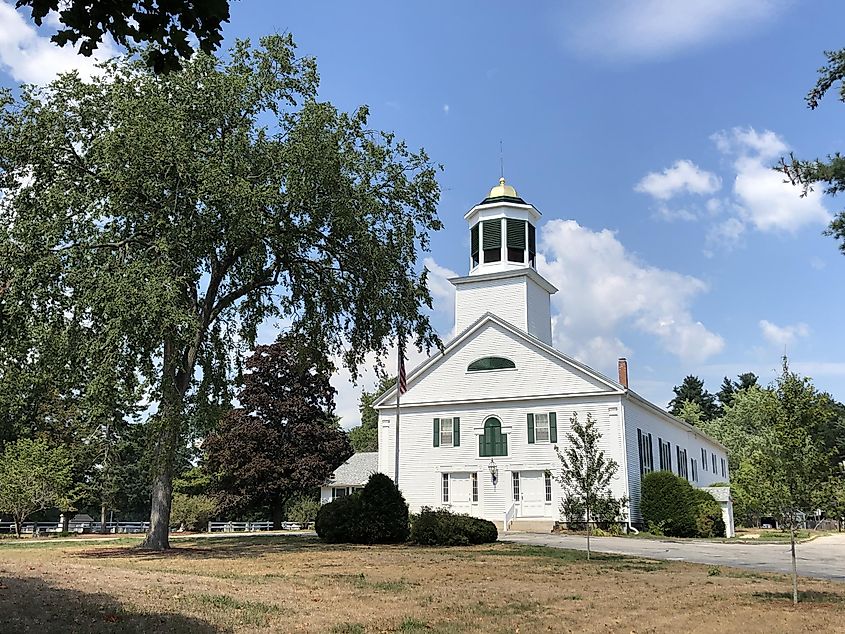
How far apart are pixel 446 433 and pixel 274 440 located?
13.2 metres

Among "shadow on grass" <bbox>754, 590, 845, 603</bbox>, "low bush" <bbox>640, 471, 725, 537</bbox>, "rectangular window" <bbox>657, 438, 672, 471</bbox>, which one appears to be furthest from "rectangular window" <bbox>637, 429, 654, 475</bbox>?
"shadow on grass" <bbox>754, 590, 845, 603</bbox>

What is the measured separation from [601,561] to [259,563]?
8.00 meters

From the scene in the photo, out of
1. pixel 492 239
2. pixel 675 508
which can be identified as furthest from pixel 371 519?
pixel 492 239

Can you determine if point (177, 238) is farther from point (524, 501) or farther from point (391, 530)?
point (524, 501)

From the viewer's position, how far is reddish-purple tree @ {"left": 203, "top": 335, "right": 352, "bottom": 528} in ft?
152

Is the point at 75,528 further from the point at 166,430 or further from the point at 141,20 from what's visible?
the point at 141,20

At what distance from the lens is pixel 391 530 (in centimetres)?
2483

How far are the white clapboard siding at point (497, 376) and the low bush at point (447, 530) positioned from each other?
42.6ft

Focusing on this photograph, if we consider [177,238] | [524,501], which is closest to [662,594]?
[177,238]

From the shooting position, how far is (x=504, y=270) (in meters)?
40.7

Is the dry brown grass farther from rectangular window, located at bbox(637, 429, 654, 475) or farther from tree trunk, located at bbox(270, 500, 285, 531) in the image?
tree trunk, located at bbox(270, 500, 285, 531)

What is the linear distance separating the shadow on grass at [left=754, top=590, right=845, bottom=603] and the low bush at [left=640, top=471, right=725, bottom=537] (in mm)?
21218

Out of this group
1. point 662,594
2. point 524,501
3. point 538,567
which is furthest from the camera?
point 524,501

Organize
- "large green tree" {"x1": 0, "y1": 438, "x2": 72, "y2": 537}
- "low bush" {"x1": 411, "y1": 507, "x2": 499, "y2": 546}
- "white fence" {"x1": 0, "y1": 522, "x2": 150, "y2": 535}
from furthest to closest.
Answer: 1. "white fence" {"x1": 0, "y1": 522, "x2": 150, "y2": 535}
2. "large green tree" {"x1": 0, "y1": 438, "x2": 72, "y2": 537}
3. "low bush" {"x1": 411, "y1": 507, "x2": 499, "y2": 546}
